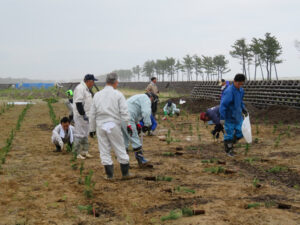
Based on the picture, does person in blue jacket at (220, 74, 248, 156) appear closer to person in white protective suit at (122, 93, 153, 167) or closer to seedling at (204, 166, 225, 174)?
seedling at (204, 166, 225, 174)

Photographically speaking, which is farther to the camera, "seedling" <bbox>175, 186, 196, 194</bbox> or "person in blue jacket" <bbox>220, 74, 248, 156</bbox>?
"person in blue jacket" <bbox>220, 74, 248, 156</bbox>

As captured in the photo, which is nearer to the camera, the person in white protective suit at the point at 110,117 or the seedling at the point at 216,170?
the person in white protective suit at the point at 110,117

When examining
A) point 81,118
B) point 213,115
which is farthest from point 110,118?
point 213,115

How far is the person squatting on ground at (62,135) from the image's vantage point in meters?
8.20

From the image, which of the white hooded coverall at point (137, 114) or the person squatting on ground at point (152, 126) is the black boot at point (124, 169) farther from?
the person squatting on ground at point (152, 126)

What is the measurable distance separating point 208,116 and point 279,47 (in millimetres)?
43938

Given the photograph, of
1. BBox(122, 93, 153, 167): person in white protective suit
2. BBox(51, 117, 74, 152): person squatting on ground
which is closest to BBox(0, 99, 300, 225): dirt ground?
BBox(51, 117, 74, 152): person squatting on ground

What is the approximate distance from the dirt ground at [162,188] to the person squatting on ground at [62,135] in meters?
0.29

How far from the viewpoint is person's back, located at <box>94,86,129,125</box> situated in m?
5.59

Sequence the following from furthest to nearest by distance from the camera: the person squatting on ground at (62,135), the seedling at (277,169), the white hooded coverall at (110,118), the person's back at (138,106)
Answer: the person squatting on ground at (62,135), the person's back at (138,106), the seedling at (277,169), the white hooded coverall at (110,118)

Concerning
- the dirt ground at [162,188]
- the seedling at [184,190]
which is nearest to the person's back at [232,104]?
the dirt ground at [162,188]

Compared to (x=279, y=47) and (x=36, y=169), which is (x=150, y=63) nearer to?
(x=279, y=47)

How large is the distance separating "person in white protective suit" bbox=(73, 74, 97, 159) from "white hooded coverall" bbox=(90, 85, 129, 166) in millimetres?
1472

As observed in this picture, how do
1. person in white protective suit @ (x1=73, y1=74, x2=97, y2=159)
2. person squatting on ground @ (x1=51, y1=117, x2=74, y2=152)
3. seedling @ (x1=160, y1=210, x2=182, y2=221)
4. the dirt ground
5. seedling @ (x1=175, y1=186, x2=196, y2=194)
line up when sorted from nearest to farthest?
1. seedling @ (x1=160, y1=210, x2=182, y2=221)
2. the dirt ground
3. seedling @ (x1=175, y1=186, x2=196, y2=194)
4. person in white protective suit @ (x1=73, y1=74, x2=97, y2=159)
5. person squatting on ground @ (x1=51, y1=117, x2=74, y2=152)
